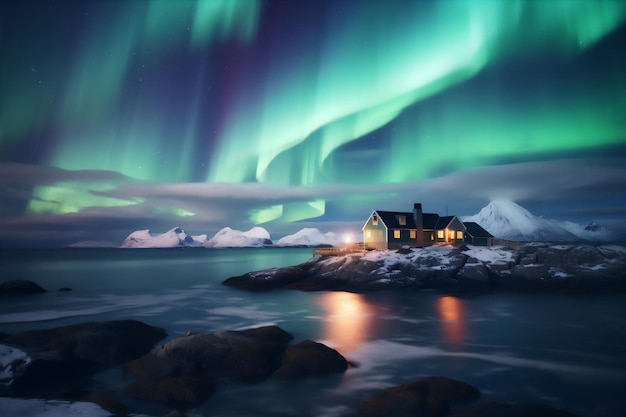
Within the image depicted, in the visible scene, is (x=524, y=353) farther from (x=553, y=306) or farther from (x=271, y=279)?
(x=271, y=279)

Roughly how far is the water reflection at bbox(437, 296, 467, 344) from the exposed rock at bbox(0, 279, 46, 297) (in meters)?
52.1

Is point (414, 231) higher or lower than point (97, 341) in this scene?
higher

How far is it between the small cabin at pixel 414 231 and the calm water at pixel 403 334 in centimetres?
1835

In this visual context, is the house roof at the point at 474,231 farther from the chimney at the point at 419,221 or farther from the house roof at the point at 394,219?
the house roof at the point at 394,219

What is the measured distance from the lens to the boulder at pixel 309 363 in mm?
17812

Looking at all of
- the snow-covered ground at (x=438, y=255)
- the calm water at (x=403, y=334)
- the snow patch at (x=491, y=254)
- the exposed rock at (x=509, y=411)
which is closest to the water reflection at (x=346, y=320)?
the calm water at (x=403, y=334)

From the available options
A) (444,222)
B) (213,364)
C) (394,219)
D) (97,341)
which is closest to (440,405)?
(213,364)

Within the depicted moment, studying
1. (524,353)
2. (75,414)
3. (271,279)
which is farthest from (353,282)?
(75,414)

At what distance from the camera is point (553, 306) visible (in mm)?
37844

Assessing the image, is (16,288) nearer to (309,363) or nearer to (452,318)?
(309,363)

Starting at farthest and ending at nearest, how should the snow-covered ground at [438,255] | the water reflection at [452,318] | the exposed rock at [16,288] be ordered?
the snow-covered ground at [438,255] → the exposed rock at [16,288] → the water reflection at [452,318]

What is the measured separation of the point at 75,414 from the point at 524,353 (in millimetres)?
22621

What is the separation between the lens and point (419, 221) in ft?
222

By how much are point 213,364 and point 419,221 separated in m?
55.2
